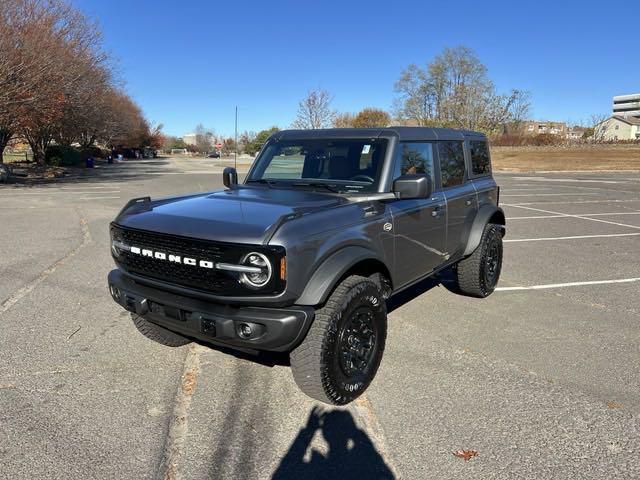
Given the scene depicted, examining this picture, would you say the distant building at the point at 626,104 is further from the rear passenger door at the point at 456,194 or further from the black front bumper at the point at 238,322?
the black front bumper at the point at 238,322

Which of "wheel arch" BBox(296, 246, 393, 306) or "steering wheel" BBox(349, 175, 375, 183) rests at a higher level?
"steering wheel" BBox(349, 175, 375, 183)

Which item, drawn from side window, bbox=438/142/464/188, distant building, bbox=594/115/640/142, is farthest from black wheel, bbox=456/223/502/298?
distant building, bbox=594/115/640/142

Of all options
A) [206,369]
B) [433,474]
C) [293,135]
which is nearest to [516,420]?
[433,474]

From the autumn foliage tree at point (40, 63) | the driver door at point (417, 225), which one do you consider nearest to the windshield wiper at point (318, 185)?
the driver door at point (417, 225)

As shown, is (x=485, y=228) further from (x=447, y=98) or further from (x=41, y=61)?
(x=447, y=98)

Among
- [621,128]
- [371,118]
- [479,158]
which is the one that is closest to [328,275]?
[479,158]

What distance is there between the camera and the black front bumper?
2838 mm

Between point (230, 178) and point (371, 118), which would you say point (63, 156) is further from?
point (230, 178)

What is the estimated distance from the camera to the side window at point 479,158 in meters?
5.45

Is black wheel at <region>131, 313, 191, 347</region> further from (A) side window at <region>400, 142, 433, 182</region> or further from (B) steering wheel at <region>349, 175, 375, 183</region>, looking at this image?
(A) side window at <region>400, 142, 433, 182</region>

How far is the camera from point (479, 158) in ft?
18.6

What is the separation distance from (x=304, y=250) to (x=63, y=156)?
42345 millimetres

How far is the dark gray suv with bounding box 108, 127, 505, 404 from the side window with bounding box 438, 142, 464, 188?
1.5 inches

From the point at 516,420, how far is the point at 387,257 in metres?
1.37
